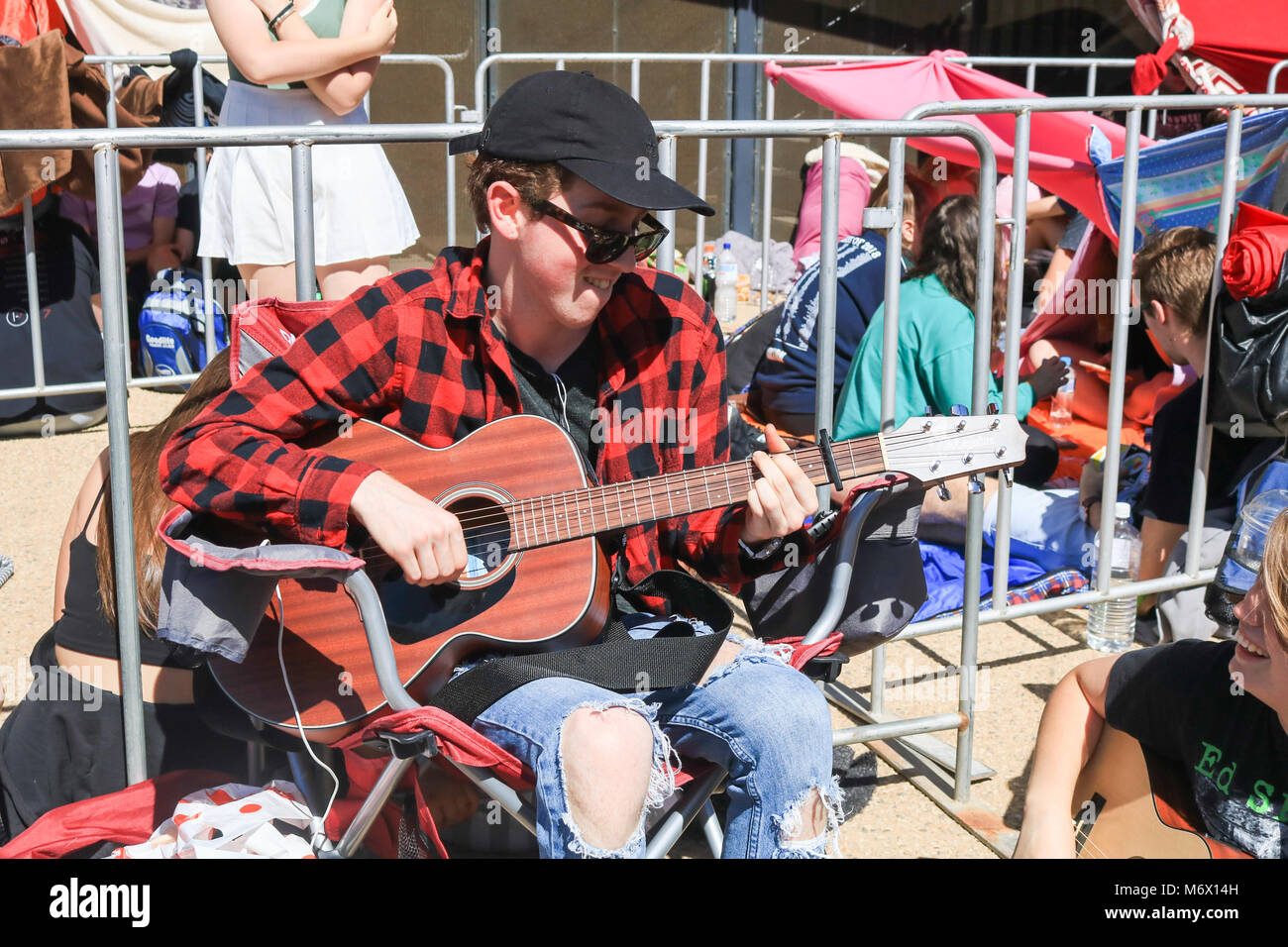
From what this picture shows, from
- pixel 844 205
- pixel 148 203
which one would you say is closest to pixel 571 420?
pixel 148 203

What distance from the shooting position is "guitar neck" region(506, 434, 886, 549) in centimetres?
218

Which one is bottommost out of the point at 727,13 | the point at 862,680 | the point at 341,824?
the point at 862,680

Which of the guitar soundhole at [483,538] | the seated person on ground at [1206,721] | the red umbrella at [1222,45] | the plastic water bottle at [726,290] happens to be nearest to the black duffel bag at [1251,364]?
the seated person on ground at [1206,721]

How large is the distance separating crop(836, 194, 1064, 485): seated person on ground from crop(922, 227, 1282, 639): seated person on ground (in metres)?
0.37

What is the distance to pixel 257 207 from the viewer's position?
3553 millimetres

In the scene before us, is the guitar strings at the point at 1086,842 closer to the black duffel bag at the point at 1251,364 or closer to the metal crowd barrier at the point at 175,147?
the metal crowd barrier at the point at 175,147

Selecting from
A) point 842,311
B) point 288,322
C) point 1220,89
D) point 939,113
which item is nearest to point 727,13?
point 1220,89

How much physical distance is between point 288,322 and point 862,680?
203 cm

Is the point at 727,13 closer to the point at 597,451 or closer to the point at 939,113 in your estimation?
the point at 939,113

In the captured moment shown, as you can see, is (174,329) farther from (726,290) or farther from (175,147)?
(175,147)

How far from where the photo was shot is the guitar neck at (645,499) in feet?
7.14

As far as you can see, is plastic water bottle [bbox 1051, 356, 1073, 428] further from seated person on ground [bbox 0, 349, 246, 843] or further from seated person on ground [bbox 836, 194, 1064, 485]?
seated person on ground [bbox 0, 349, 246, 843]
